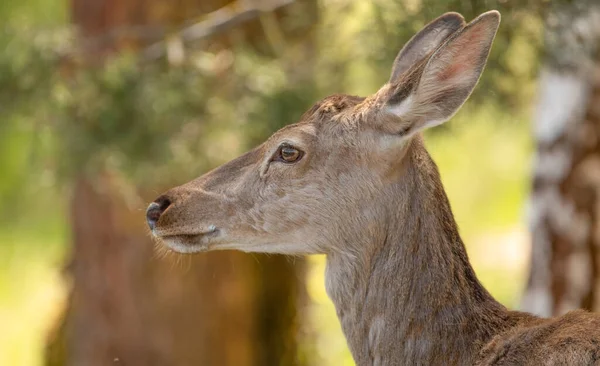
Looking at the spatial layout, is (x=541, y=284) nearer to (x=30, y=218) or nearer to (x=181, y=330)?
(x=181, y=330)

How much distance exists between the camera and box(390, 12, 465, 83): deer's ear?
425 cm

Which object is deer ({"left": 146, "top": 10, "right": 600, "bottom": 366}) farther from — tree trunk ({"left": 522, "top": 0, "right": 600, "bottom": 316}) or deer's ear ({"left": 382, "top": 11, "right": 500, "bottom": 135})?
tree trunk ({"left": 522, "top": 0, "right": 600, "bottom": 316})

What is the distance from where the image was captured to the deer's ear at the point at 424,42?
167 inches

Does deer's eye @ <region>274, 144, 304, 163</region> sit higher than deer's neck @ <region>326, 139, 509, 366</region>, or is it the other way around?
deer's eye @ <region>274, 144, 304, 163</region>

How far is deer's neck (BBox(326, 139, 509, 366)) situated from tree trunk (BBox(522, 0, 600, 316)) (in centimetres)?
253

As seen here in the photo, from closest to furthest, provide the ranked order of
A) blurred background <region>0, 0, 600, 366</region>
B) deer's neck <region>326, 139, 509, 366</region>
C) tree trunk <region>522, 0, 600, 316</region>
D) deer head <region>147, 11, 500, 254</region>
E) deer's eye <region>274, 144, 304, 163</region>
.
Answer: deer's neck <region>326, 139, 509, 366</region>
deer head <region>147, 11, 500, 254</region>
deer's eye <region>274, 144, 304, 163</region>
blurred background <region>0, 0, 600, 366</region>
tree trunk <region>522, 0, 600, 316</region>

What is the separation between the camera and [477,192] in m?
13.2

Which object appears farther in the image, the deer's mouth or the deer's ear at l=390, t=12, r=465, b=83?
the deer's ear at l=390, t=12, r=465, b=83

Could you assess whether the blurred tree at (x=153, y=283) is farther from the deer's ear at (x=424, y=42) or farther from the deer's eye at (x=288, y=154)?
the deer's eye at (x=288, y=154)

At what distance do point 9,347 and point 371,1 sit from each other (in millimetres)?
6599

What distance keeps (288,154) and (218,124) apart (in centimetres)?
247

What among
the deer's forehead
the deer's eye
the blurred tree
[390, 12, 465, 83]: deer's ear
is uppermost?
the blurred tree

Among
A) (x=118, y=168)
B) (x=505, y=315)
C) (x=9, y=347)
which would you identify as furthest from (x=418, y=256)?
(x=9, y=347)

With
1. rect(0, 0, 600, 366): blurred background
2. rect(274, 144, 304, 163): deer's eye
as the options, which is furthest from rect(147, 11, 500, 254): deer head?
rect(0, 0, 600, 366): blurred background
